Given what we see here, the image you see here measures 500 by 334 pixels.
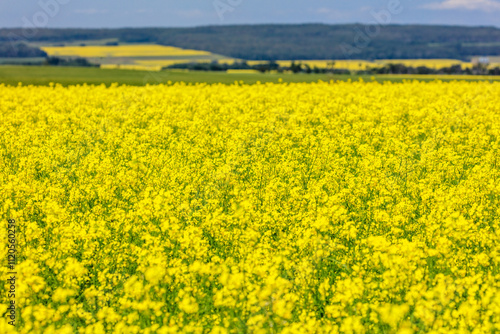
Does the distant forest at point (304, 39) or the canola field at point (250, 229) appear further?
the distant forest at point (304, 39)

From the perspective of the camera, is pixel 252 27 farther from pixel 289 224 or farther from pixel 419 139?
pixel 289 224

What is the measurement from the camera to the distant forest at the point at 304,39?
286 ft

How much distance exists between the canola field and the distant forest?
6610 cm

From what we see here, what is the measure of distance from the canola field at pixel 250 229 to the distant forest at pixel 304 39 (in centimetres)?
6610

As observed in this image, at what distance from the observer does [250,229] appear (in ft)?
26.2

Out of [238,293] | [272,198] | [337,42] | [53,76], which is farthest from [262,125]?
[337,42]

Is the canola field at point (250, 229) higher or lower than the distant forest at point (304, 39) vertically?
lower

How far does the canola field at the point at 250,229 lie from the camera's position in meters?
6.08

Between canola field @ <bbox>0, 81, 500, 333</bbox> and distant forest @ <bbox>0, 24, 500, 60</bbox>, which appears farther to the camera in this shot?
distant forest @ <bbox>0, 24, 500, 60</bbox>

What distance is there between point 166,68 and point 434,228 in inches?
1866

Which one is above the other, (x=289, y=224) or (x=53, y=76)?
(x=53, y=76)

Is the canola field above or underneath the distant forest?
underneath

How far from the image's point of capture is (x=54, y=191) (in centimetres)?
986

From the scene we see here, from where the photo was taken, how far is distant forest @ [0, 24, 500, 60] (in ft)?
286
